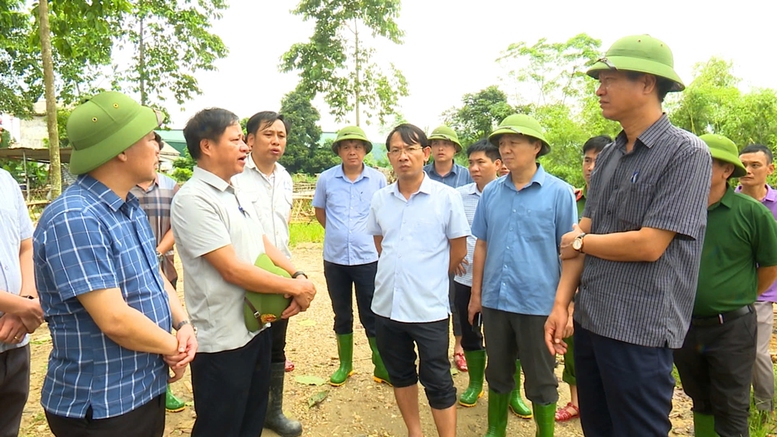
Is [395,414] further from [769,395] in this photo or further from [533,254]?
[769,395]

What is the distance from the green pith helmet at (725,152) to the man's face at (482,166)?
1.70 m

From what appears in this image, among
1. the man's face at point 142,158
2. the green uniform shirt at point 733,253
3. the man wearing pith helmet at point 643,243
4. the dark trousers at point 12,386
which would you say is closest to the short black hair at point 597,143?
the green uniform shirt at point 733,253

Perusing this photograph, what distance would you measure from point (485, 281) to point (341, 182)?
1.81m

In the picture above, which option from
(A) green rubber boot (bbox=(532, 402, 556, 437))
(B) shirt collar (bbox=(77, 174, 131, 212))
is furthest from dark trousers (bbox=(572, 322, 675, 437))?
(B) shirt collar (bbox=(77, 174, 131, 212))

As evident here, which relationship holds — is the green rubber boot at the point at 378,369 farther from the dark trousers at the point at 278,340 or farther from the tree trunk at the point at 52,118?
the tree trunk at the point at 52,118

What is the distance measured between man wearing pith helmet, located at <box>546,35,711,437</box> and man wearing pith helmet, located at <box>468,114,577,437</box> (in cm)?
77

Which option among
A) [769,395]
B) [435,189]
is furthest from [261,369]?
[769,395]

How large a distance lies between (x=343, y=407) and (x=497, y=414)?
1.24 m

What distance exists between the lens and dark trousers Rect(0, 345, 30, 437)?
2191 millimetres

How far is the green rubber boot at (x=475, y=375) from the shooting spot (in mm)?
3741

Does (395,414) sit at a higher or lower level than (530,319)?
lower

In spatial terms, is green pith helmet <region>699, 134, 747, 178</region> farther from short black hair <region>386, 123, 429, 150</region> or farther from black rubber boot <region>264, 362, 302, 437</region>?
black rubber boot <region>264, 362, 302, 437</region>

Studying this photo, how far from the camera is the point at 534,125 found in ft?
9.95

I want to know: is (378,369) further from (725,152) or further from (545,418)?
(725,152)
